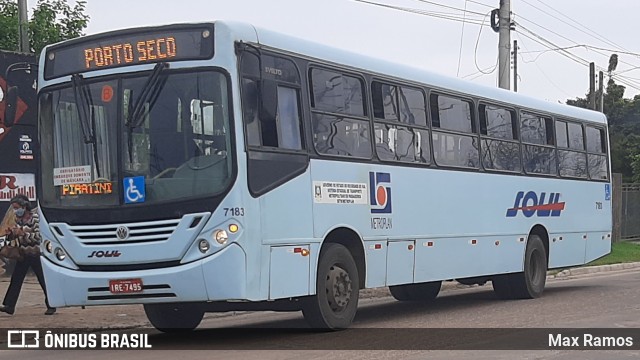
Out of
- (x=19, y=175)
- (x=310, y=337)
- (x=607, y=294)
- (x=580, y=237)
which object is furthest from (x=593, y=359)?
(x=19, y=175)

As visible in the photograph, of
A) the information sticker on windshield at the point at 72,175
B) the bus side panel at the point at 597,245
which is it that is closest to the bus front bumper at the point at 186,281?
the information sticker on windshield at the point at 72,175

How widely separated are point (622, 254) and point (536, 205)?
14471 mm

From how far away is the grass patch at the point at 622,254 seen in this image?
28053mm

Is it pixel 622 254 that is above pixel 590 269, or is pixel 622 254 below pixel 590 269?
above

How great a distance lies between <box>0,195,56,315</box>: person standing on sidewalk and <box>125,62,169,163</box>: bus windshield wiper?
172 inches

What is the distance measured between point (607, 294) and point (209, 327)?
25.0 ft

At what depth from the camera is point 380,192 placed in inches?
513

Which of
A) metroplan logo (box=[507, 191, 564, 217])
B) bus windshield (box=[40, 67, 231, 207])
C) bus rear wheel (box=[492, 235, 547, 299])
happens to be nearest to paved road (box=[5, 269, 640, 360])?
bus rear wheel (box=[492, 235, 547, 299])

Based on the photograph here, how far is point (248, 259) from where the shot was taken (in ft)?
34.3

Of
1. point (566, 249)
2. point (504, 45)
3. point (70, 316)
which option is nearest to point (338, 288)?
point (70, 316)

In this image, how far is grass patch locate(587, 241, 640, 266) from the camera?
92.0ft

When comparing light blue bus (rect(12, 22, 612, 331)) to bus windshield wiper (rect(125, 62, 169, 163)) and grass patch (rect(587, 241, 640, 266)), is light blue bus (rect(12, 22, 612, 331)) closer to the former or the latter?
bus windshield wiper (rect(125, 62, 169, 163))

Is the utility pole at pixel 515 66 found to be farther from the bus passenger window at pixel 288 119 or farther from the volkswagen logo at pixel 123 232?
the volkswagen logo at pixel 123 232

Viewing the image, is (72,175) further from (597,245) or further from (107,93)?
(597,245)
